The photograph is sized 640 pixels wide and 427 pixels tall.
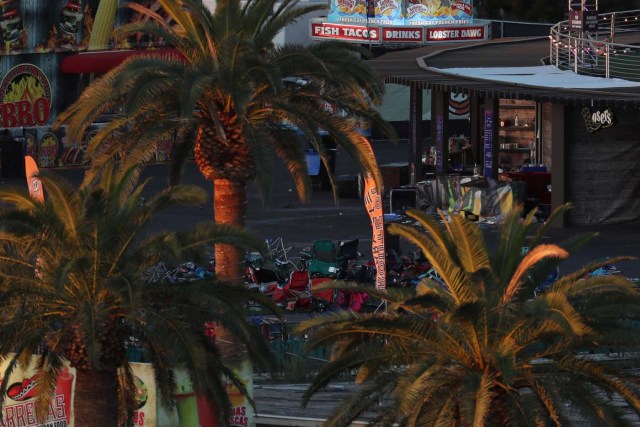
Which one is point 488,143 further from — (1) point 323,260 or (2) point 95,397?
(2) point 95,397

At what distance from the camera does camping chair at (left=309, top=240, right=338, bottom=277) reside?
1144 inches

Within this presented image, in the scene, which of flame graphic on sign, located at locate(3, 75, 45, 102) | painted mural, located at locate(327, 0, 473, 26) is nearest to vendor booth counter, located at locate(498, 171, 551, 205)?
painted mural, located at locate(327, 0, 473, 26)

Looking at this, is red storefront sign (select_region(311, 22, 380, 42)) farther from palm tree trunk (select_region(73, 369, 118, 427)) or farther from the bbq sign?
palm tree trunk (select_region(73, 369, 118, 427))

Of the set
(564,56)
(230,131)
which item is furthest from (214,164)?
(564,56)

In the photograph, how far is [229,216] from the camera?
905 inches

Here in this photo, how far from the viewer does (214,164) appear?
73.6 ft

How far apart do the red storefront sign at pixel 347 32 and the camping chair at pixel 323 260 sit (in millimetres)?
27056

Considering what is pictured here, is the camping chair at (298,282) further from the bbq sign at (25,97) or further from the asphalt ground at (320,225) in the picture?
the bbq sign at (25,97)

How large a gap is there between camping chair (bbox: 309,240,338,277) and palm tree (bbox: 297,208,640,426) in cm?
1150

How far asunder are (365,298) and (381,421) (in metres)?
10.3

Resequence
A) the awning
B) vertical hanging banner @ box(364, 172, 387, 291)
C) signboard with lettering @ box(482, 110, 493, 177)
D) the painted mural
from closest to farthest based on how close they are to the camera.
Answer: vertical hanging banner @ box(364, 172, 387, 291)
signboard with lettering @ box(482, 110, 493, 177)
the awning
the painted mural

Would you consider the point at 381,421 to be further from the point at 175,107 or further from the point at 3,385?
the point at 175,107

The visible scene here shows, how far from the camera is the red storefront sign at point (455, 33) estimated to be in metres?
57.8

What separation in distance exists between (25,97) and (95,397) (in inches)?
1373
